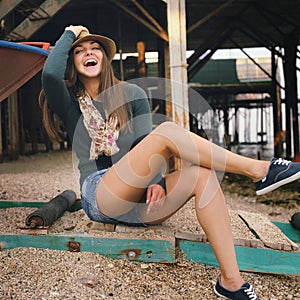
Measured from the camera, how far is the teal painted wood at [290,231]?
3312mm

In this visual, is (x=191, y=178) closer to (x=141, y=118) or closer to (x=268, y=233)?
(x=141, y=118)

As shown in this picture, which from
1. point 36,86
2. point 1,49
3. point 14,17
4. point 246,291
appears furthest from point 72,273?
point 36,86

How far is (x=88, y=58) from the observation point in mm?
2535

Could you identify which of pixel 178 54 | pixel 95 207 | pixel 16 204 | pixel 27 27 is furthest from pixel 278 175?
pixel 27 27

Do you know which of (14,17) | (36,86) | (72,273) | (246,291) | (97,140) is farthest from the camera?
(36,86)

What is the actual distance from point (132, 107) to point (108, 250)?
0.82 metres

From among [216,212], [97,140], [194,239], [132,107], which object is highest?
[132,107]

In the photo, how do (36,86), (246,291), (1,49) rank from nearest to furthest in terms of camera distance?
(246,291)
(1,49)
(36,86)

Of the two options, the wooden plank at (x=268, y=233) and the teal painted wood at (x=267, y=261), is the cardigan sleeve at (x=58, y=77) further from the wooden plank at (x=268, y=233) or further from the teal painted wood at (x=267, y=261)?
the wooden plank at (x=268, y=233)

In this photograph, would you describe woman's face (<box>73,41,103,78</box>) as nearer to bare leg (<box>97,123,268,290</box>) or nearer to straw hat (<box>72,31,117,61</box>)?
straw hat (<box>72,31,117,61</box>)

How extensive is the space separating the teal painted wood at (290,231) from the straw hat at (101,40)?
1823 millimetres

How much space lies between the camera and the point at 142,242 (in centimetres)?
251

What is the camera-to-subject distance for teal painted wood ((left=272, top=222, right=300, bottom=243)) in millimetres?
3312

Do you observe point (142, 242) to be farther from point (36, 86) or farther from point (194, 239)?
point (36, 86)
